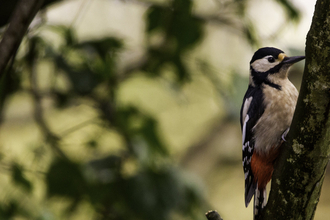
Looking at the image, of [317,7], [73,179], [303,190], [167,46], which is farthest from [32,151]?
[317,7]

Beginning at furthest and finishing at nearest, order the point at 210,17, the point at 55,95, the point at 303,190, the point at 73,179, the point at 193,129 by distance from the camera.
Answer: the point at 193,129 → the point at 210,17 → the point at 55,95 → the point at 73,179 → the point at 303,190

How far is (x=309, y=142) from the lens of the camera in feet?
3.77

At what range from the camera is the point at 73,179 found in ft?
8.36

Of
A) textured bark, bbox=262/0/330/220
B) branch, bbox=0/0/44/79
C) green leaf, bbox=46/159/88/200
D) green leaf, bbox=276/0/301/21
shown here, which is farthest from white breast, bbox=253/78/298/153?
green leaf, bbox=46/159/88/200

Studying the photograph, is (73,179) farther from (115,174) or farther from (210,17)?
(210,17)

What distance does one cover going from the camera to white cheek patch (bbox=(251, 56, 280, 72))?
1.69 meters

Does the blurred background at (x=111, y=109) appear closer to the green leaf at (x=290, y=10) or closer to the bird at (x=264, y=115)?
the green leaf at (x=290, y=10)

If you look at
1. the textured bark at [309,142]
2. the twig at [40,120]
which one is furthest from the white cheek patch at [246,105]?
the twig at [40,120]

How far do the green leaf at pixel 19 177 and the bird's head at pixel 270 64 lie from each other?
157 cm

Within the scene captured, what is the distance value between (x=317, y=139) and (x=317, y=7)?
389mm

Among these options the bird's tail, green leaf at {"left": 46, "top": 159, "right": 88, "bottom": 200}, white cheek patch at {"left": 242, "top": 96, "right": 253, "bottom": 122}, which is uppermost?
green leaf at {"left": 46, "top": 159, "right": 88, "bottom": 200}

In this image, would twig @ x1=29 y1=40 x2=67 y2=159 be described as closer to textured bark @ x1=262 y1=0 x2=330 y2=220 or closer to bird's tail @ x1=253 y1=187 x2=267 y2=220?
bird's tail @ x1=253 y1=187 x2=267 y2=220

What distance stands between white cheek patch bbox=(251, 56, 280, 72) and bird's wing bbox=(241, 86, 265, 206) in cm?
9

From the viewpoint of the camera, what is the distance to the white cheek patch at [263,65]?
1694 millimetres
